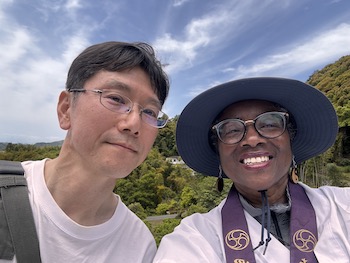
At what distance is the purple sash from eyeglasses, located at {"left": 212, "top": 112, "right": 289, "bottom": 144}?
1.09ft

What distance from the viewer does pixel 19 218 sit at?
1.06 meters

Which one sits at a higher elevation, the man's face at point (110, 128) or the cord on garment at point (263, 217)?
the man's face at point (110, 128)

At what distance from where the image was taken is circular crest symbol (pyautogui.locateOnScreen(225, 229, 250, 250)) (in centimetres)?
119

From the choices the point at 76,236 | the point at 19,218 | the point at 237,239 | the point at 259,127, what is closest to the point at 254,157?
the point at 259,127

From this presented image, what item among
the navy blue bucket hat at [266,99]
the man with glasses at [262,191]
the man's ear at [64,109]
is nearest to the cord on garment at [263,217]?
the man with glasses at [262,191]

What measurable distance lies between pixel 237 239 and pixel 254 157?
0.39m

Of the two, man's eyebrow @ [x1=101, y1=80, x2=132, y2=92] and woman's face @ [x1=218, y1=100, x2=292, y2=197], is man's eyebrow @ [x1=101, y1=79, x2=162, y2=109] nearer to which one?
man's eyebrow @ [x1=101, y1=80, x2=132, y2=92]

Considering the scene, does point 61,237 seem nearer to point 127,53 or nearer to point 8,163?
point 8,163

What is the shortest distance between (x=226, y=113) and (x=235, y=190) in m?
0.43

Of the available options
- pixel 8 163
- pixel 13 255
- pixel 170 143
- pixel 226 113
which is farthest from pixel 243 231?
pixel 170 143

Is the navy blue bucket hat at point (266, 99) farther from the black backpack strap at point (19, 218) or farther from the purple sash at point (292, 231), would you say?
the black backpack strap at point (19, 218)

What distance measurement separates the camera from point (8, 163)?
117 centimetres

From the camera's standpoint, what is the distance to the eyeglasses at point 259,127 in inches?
52.6

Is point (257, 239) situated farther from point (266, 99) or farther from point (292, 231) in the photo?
point (266, 99)
